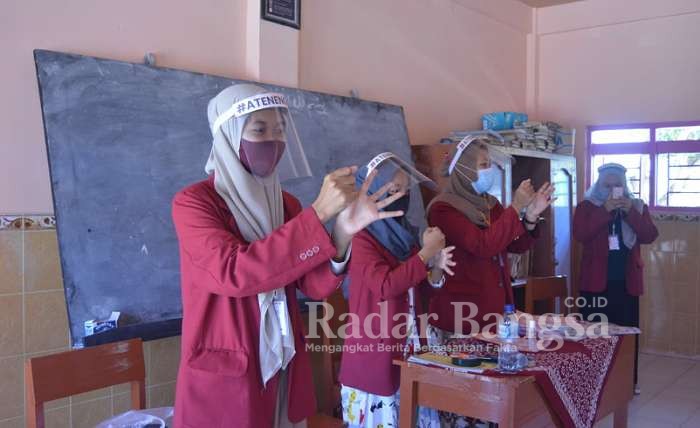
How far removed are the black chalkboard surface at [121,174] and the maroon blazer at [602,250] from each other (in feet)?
9.45

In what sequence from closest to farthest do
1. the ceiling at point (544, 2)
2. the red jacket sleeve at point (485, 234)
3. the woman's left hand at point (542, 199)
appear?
the red jacket sleeve at point (485, 234) → the woman's left hand at point (542, 199) → the ceiling at point (544, 2)

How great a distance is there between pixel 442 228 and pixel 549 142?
248 cm

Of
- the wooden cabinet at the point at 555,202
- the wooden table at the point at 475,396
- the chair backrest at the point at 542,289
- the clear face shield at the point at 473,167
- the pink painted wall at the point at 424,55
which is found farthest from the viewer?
the wooden cabinet at the point at 555,202

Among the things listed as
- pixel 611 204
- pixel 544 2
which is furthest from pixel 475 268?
pixel 544 2

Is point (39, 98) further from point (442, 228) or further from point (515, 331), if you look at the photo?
point (515, 331)

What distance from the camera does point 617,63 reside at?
600 cm

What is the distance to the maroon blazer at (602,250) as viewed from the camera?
15.4ft

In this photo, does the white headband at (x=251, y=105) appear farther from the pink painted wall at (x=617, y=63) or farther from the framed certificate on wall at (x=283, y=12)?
the pink painted wall at (x=617, y=63)

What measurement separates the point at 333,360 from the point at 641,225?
2617mm

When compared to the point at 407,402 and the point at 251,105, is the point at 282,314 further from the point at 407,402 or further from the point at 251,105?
the point at 407,402

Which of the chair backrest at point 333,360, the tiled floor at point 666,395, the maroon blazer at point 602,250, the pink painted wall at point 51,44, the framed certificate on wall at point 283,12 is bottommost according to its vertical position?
the tiled floor at point 666,395

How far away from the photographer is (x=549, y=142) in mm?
5453

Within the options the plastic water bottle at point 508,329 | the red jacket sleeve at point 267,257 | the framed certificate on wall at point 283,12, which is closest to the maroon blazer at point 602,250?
the plastic water bottle at point 508,329

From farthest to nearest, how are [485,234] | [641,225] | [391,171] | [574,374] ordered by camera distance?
1. [641,225]
2. [485,234]
3. [391,171]
4. [574,374]
